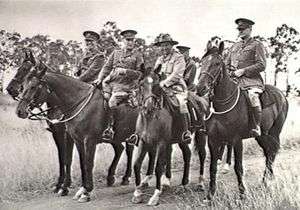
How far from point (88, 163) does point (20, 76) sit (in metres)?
1.00

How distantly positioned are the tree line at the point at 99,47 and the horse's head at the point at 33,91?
9.5 inches

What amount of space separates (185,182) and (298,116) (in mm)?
1351

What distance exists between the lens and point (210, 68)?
4469mm

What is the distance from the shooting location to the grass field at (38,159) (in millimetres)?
4754

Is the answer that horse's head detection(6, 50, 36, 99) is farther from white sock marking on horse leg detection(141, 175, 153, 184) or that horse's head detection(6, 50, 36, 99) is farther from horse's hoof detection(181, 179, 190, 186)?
horse's hoof detection(181, 179, 190, 186)

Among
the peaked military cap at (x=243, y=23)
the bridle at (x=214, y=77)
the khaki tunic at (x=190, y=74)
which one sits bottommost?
the bridle at (x=214, y=77)

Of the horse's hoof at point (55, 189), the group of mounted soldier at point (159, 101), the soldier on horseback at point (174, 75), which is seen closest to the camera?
the group of mounted soldier at point (159, 101)

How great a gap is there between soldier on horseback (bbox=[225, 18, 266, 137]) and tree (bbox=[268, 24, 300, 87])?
123 millimetres

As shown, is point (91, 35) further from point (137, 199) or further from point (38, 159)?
point (137, 199)

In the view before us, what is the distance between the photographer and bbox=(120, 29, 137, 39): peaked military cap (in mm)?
5031

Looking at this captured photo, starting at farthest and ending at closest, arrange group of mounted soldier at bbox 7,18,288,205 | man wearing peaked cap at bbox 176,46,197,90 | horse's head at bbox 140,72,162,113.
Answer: man wearing peaked cap at bbox 176,46,197,90
group of mounted soldier at bbox 7,18,288,205
horse's head at bbox 140,72,162,113

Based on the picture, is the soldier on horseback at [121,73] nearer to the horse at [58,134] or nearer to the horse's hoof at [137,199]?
the horse at [58,134]

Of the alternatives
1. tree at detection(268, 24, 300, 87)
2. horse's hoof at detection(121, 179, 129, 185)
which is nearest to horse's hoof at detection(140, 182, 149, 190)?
horse's hoof at detection(121, 179, 129, 185)

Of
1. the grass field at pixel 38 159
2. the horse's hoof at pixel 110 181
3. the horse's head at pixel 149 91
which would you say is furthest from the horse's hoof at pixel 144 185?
the horse's head at pixel 149 91
